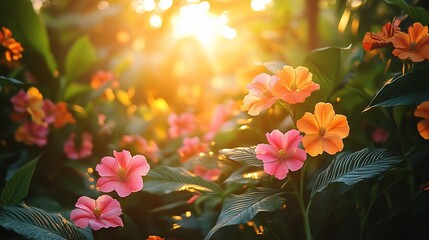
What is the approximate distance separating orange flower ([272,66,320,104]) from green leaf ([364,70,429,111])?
114 millimetres

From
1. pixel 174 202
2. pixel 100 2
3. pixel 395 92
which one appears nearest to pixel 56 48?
pixel 100 2

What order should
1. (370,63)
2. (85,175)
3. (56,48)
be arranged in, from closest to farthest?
1. (85,175)
2. (370,63)
3. (56,48)

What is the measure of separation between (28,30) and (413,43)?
43.3 inches

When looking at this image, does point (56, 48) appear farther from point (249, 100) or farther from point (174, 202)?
point (249, 100)

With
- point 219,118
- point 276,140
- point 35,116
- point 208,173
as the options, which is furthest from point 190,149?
point 276,140

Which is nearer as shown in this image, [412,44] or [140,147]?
[412,44]

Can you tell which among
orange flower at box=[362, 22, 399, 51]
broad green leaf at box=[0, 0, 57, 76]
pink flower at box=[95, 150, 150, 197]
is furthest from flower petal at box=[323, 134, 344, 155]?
broad green leaf at box=[0, 0, 57, 76]

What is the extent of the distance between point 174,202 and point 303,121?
53 cm

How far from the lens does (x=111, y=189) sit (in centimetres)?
88

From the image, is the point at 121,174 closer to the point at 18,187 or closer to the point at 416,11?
the point at 18,187

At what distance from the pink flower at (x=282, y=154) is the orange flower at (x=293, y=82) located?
3.0 inches

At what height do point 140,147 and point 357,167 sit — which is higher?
point 140,147

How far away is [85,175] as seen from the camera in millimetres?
1398

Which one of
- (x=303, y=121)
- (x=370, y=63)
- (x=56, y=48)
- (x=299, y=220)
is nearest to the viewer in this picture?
(x=303, y=121)
